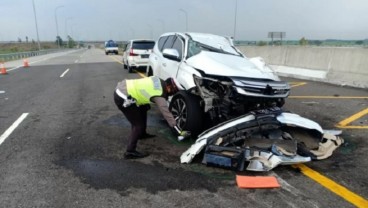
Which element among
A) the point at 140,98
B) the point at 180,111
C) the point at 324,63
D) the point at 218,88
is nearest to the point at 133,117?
the point at 140,98

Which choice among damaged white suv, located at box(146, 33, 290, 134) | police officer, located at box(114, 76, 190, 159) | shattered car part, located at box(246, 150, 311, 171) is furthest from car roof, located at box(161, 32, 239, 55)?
shattered car part, located at box(246, 150, 311, 171)

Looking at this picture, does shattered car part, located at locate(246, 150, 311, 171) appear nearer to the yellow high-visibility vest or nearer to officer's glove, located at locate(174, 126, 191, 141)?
officer's glove, located at locate(174, 126, 191, 141)

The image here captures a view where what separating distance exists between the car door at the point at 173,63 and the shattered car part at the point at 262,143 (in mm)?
2138

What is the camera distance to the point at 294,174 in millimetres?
4609

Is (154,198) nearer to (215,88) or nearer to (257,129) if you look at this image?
(257,129)

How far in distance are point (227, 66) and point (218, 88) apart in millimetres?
491

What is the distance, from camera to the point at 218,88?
18.7 ft

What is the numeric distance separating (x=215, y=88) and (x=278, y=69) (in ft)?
37.6

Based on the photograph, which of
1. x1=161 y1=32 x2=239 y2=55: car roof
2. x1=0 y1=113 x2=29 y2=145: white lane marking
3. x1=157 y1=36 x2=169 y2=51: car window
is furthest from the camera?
x1=157 y1=36 x2=169 y2=51: car window

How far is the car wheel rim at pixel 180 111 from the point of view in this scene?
600 cm

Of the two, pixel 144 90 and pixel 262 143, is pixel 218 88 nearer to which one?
pixel 262 143

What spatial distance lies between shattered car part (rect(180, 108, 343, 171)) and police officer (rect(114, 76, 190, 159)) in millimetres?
650

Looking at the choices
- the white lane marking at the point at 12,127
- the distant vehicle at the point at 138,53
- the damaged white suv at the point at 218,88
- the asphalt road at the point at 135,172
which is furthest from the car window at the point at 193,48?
the distant vehicle at the point at 138,53

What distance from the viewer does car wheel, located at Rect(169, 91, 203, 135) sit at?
19.1 feet
